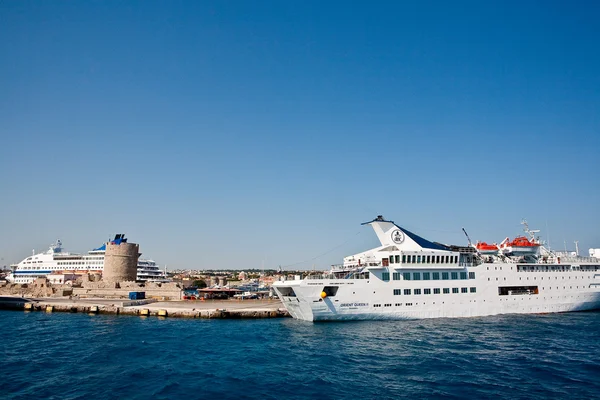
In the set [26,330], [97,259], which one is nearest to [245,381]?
[26,330]

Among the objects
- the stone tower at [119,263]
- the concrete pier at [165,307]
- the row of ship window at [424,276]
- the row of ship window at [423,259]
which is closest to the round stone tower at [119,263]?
the stone tower at [119,263]

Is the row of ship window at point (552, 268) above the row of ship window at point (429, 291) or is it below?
above

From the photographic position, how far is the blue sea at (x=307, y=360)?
2033 cm

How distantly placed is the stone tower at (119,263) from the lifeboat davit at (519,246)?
5836cm

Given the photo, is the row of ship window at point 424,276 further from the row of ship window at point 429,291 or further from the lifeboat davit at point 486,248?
the lifeboat davit at point 486,248

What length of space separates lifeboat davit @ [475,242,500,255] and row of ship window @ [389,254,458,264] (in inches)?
233

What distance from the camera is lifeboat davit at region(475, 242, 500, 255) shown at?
1865 inches

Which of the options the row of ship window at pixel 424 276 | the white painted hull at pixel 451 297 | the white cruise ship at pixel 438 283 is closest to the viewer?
the white painted hull at pixel 451 297

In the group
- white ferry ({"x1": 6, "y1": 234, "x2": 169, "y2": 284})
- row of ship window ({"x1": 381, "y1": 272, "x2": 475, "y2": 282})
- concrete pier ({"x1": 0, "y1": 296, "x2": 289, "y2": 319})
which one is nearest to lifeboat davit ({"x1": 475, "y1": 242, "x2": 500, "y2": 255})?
row of ship window ({"x1": 381, "y1": 272, "x2": 475, "y2": 282})

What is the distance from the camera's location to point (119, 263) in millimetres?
67812

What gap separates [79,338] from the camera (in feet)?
112

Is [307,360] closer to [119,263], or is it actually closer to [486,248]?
[486,248]

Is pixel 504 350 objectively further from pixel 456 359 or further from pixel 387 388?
pixel 387 388

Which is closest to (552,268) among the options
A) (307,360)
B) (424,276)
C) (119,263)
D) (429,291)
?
(429,291)
